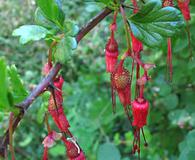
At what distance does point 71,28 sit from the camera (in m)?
0.77

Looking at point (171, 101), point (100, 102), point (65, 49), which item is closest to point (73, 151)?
point (65, 49)

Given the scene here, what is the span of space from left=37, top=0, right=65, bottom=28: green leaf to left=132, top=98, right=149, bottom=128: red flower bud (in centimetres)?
16

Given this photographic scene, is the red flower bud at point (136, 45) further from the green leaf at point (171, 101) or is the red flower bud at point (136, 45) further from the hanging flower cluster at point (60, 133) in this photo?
the green leaf at point (171, 101)

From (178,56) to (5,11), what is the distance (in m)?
2.07

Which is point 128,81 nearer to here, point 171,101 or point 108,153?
point 108,153

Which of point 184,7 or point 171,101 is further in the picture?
point 171,101

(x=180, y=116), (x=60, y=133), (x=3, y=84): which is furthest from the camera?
(x=180, y=116)

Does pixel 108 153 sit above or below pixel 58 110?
below

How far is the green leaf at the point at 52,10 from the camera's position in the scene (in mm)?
752

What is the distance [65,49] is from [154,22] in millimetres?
143

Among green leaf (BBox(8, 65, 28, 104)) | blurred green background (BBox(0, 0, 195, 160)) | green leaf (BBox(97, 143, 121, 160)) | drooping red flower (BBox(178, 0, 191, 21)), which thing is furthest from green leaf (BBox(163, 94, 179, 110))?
green leaf (BBox(8, 65, 28, 104))

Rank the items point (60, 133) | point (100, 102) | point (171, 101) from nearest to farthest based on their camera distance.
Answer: point (60, 133) < point (171, 101) < point (100, 102)

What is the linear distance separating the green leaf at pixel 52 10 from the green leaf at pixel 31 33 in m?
0.02

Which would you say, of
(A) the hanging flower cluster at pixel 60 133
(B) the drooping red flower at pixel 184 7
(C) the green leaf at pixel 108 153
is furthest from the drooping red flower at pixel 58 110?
(C) the green leaf at pixel 108 153
